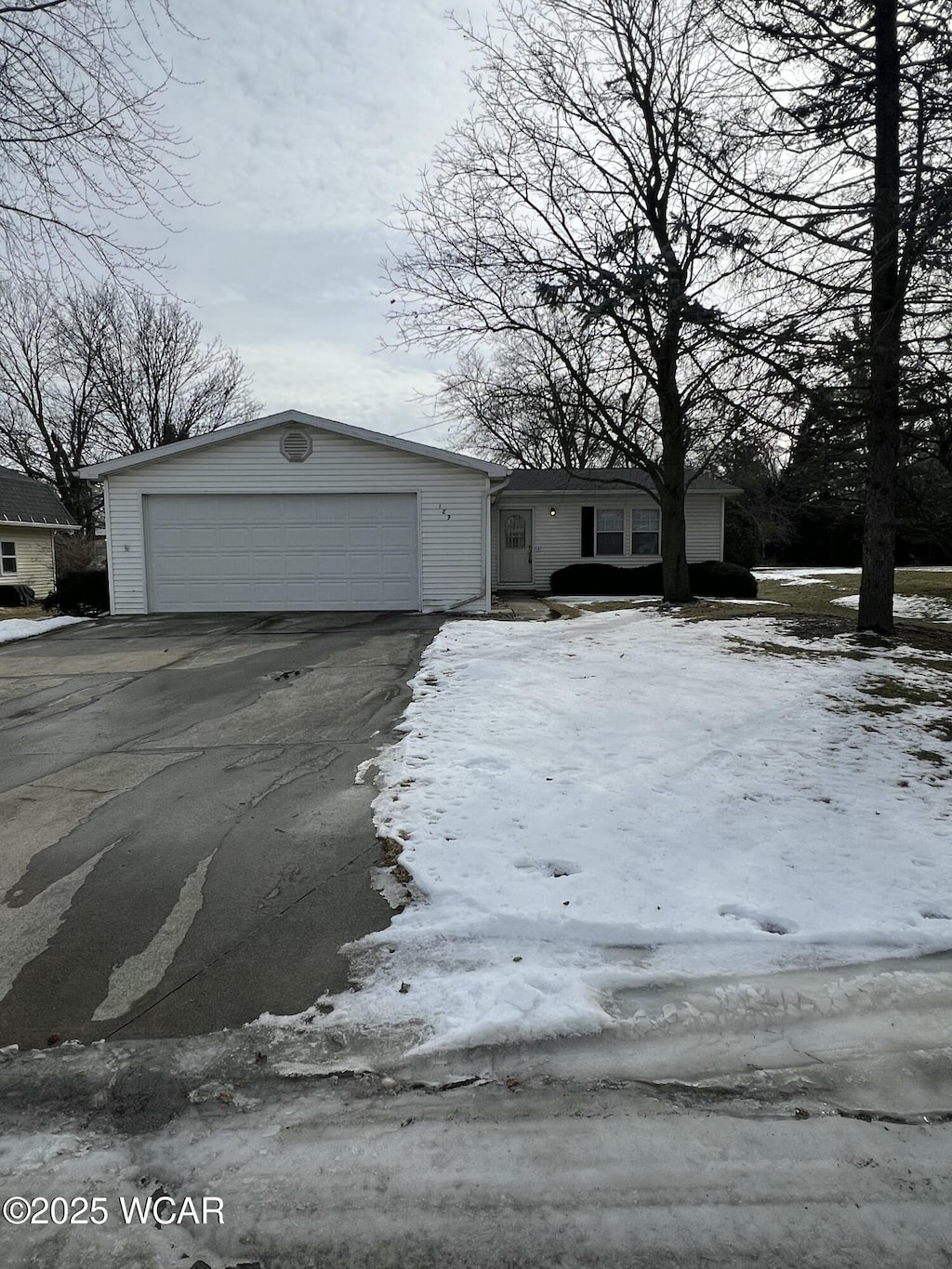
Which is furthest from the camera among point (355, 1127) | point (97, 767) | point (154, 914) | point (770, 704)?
point (770, 704)

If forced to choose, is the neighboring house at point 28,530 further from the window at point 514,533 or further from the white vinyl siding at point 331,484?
the window at point 514,533

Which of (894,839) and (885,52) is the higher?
(885,52)

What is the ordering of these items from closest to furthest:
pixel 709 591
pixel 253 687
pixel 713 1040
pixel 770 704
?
pixel 713 1040
pixel 770 704
pixel 253 687
pixel 709 591

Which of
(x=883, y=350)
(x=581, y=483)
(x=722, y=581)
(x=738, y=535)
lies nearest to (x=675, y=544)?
(x=722, y=581)

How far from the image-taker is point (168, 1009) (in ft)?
8.39

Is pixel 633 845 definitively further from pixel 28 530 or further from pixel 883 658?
pixel 28 530

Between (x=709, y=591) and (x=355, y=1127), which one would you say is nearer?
(x=355, y=1127)

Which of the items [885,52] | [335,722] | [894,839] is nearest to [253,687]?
[335,722]

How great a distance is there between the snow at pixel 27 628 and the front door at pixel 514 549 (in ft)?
37.2

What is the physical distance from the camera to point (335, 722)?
627 cm

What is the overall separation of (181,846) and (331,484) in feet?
35.6

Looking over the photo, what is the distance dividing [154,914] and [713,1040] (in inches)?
91.8

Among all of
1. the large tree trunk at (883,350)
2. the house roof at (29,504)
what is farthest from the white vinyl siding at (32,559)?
the large tree trunk at (883,350)

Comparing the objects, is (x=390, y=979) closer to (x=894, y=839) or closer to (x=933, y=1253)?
(x=933, y=1253)
